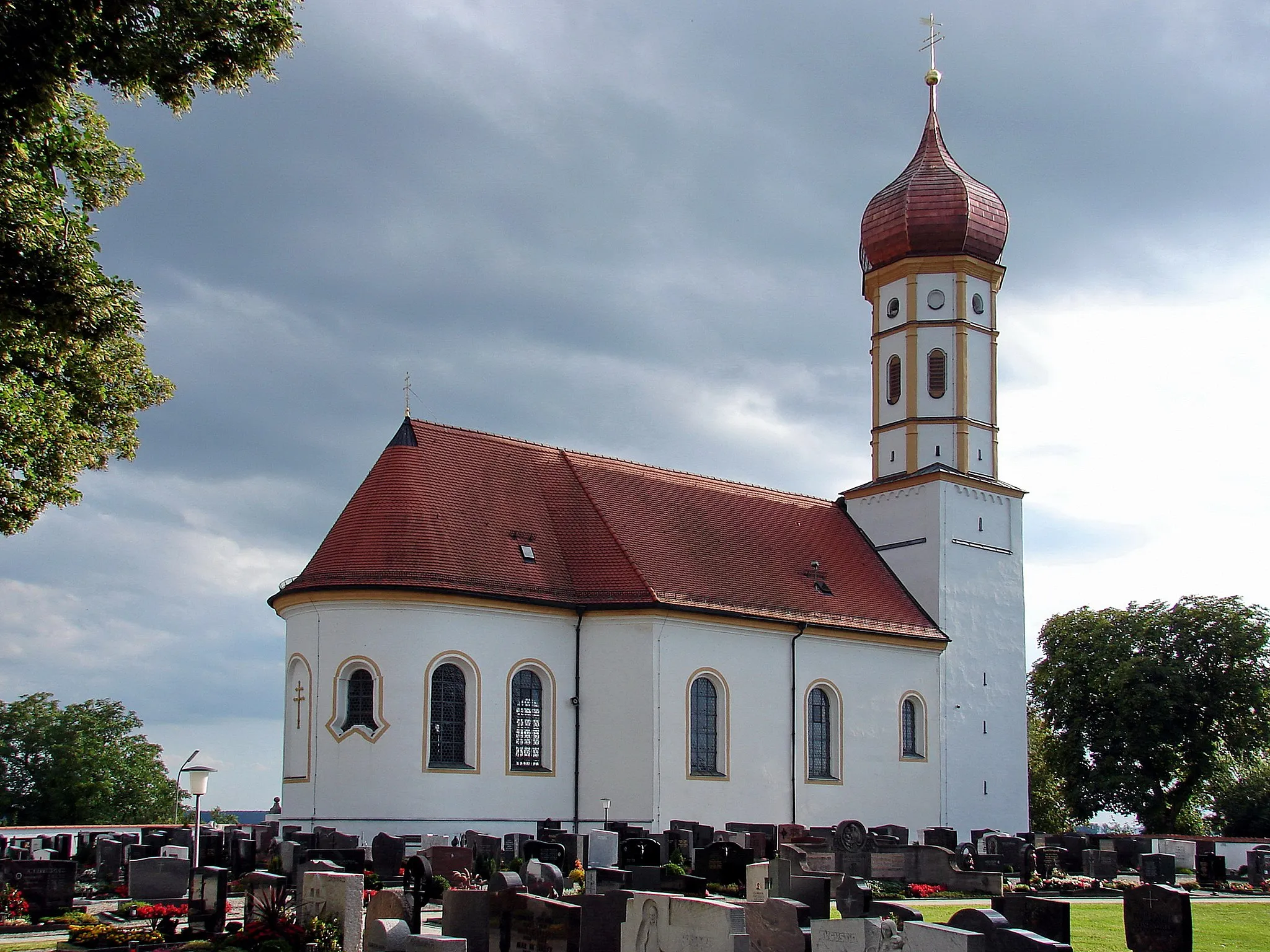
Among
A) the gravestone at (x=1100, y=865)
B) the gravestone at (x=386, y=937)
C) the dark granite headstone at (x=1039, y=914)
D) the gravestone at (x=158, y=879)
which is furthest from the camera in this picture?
the gravestone at (x=1100, y=865)

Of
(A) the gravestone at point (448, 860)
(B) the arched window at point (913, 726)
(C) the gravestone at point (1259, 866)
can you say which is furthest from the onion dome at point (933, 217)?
(A) the gravestone at point (448, 860)

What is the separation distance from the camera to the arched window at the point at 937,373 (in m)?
36.3

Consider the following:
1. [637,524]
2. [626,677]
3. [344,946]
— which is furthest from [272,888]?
[637,524]

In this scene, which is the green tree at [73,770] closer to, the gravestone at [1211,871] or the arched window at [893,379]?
the arched window at [893,379]

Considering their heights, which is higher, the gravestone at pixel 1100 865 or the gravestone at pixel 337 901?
the gravestone at pixel 337 901

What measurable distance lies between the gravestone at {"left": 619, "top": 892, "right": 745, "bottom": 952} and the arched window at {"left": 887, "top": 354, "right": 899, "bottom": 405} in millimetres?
26439

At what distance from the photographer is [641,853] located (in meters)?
20.8

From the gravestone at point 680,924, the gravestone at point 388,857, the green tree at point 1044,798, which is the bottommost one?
the green tree at point 1044,798

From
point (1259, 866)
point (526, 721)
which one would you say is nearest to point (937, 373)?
point (1259, 866)

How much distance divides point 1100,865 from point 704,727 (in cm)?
817

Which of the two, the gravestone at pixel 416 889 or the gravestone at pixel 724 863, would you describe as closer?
the gravestone at pixel 416 889

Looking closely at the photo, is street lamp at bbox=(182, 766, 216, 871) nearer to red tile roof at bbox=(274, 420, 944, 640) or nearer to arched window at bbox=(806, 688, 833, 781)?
red tile roof at bbox=(274, 420, 944, 640)

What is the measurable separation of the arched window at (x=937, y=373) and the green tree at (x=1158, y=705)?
40.6ft

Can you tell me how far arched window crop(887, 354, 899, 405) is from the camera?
36.8m
